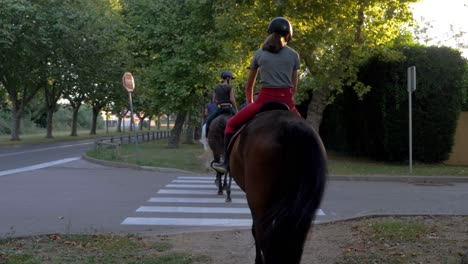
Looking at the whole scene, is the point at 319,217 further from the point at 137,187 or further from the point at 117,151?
the point at 117,151

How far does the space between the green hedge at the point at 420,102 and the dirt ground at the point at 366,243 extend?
39.5 feet

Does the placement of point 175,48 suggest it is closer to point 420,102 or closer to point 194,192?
point 420,102

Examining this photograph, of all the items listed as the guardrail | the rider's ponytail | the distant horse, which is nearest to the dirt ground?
the rider's ponytail

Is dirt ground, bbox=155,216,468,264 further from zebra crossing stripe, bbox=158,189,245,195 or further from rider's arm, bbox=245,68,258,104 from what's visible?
zebra crossing stripe, bbox=158,189,245,195

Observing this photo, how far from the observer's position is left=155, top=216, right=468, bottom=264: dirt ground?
5.82 meters

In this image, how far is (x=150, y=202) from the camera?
10656mm

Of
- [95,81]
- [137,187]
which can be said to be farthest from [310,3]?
[95,81]

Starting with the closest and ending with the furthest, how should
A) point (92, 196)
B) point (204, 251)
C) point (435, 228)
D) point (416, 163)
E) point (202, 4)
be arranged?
point (204, 251) → point (435, 228) → point (92, 196) → point (416, 163) → point (202, 4)

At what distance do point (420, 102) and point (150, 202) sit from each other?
41.0ft

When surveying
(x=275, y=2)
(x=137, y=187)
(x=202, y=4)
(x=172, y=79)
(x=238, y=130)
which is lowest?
(x=137, y=187)

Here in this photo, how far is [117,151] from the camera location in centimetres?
2128

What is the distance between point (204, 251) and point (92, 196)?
19.2ft

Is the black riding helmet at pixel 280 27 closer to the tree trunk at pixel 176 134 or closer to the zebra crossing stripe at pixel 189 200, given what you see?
the zebra crossing stripe at pixel 189 200

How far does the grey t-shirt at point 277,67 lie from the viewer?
5.02 meters
